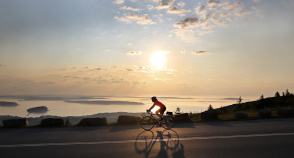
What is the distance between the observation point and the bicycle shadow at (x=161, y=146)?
304 inches

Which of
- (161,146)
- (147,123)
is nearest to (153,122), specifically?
(147,123)

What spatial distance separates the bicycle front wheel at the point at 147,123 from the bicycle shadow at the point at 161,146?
6.77 feet

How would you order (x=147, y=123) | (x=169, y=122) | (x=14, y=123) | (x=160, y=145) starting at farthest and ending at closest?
(x=14, y=123), (x=169, y=122), (x=147, y=123), (x=160, y=145)

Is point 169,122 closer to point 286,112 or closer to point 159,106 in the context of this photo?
point 159,106

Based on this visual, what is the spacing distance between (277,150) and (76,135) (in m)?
8.30

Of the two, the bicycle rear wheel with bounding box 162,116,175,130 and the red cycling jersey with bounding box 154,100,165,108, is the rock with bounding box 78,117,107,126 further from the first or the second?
the bicycle rear wheel with bounding box 162,116,175,130

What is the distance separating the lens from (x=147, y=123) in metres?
13.2

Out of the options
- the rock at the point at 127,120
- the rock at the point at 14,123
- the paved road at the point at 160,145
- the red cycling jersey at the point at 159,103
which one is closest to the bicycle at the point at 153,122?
the red cycling jersey at the point at 159,103

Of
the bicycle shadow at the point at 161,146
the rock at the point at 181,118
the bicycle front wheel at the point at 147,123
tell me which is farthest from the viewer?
the rock at the point at 181,118

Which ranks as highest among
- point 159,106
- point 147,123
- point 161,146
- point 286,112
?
point 159,106

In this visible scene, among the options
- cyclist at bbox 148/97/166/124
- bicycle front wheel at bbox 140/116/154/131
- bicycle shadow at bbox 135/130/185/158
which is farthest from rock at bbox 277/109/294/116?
bicycle shadow at bbox 135/130/185/158

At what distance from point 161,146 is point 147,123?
4550 millimetres

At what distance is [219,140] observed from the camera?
30.8 ft

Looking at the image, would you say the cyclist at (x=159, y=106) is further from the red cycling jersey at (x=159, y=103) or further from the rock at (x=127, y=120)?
the rock at (x=127, y=120)
